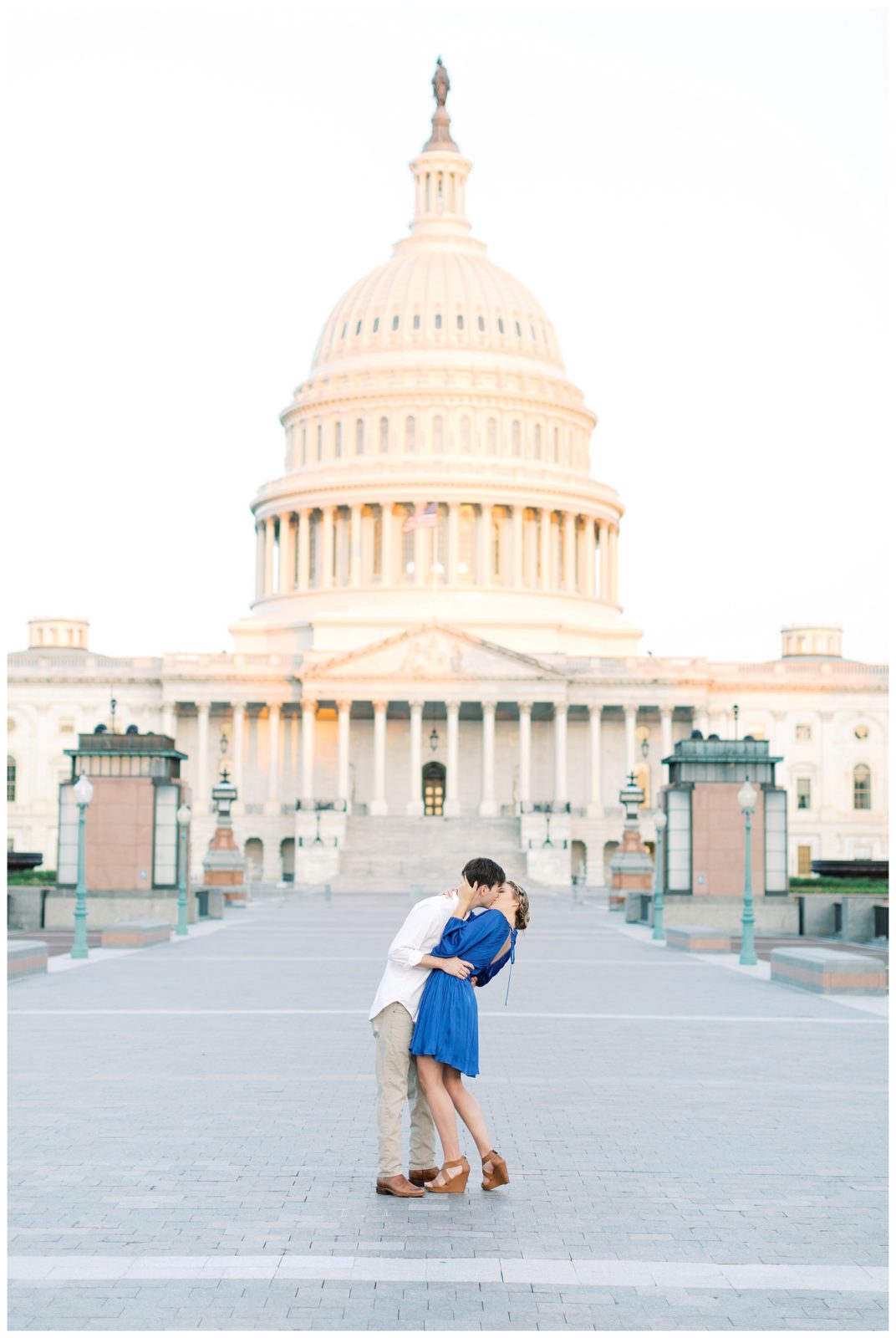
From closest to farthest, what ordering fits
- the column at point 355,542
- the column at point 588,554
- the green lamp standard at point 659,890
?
the green lamp standard at point 659,890 → the column at point 355,542 → the column at point 588,554

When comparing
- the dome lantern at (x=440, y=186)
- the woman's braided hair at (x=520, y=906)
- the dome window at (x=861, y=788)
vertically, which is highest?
the dome lantern at (x=440, y=186)

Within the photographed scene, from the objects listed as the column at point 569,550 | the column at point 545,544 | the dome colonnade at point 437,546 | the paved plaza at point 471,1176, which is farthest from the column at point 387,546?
the paved plaza at point 471,1176

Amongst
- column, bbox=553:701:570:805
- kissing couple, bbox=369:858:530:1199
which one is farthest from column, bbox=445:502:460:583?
kissing couple, bbox=369:858:530:1199

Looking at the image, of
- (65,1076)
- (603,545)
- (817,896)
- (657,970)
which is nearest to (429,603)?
(603,545)

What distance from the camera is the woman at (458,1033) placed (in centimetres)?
1173

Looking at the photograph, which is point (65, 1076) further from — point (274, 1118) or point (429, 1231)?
point (429, 1231)

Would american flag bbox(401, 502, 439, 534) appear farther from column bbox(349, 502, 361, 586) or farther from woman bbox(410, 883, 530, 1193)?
woman bbox(410, 883, 530, 1193)

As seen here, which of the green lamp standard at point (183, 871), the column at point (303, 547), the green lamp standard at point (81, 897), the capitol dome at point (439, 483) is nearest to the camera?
the green lamp standard at point (81, 897)

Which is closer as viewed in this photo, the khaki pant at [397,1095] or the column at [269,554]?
the khaki pant at [397,1095]

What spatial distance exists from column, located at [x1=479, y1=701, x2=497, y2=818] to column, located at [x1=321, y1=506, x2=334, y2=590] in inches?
810

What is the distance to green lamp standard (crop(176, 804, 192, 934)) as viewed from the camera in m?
41.2

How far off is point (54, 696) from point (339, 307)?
39493mm

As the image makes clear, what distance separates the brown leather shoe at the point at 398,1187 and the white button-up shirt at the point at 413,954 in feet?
3.51

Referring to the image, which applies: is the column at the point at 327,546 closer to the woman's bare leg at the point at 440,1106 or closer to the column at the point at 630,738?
the column at the point at 630,738
